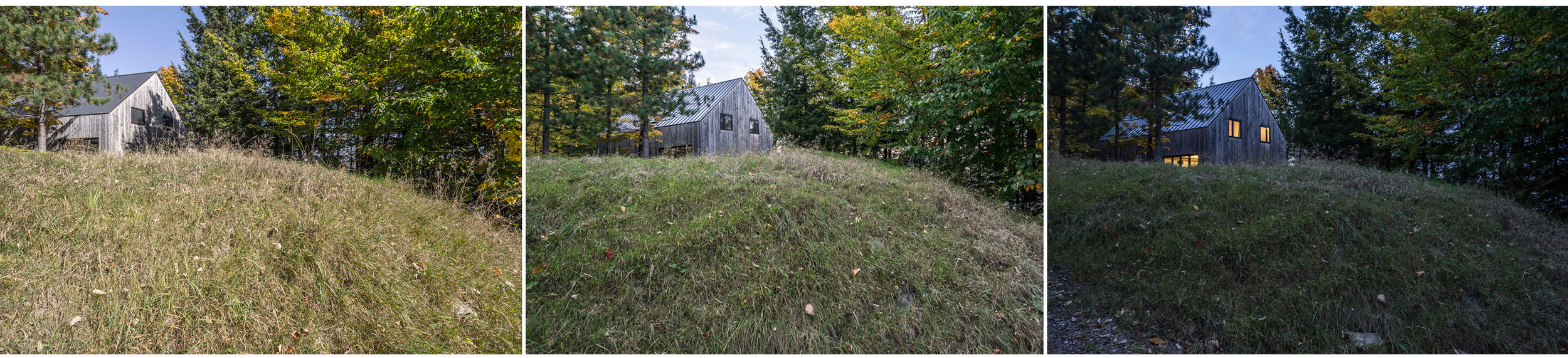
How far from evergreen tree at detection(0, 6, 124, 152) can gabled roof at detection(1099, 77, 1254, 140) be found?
6437mm

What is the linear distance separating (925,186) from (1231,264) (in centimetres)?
221

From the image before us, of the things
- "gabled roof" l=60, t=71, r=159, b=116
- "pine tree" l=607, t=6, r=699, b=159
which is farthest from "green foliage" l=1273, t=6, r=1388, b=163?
"gabled roof" l=60, t=71, r=159, b=116

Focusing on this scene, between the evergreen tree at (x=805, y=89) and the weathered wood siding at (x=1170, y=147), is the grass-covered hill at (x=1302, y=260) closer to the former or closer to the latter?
the weathered wood siding at (x=1170, y=147)

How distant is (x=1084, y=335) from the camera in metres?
2.62

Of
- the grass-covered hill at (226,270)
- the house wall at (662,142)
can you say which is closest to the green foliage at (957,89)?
the house wall at (662,142)

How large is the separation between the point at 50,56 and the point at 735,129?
6.32 meters

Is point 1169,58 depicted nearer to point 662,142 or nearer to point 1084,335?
point 1084,335

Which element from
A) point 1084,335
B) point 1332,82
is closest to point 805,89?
point 1332,82

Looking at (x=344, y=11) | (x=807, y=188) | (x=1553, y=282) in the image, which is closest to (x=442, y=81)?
(x=344, y=11)

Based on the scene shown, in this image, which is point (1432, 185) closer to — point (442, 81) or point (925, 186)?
point (925, 186)

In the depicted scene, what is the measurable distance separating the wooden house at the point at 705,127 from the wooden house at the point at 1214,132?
101 inches

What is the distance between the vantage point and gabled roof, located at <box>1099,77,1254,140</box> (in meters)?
3.00

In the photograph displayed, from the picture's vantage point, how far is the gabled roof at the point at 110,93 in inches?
149

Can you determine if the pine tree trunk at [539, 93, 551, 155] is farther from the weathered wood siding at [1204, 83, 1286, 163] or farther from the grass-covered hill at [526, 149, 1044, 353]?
the weathered wood siding at [1204, 83, 1286, 163]
